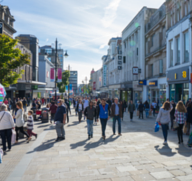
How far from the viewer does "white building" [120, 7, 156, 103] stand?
3029 centimetres

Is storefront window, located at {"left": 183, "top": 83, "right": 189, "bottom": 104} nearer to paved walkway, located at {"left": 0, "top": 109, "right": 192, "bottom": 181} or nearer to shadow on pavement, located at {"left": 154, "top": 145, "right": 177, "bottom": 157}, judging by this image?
paved walkway, located at {"left": 0, "top": 109, "right": 192, "bottom": 181}

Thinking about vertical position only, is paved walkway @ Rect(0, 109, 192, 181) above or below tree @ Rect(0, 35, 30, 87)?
below

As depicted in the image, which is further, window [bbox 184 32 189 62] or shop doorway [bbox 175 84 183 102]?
shop doorway [bbox 175 84 183 102]

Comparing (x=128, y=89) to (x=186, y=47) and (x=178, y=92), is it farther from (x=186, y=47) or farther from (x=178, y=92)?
(x=186, y=47)

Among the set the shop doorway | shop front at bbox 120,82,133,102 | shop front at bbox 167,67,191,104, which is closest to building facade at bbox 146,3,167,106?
shop front at bbox 167,67,191,104

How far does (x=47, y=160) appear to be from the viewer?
5.95m

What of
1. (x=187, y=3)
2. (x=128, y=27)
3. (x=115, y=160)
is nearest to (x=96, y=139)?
(x=115, y=160)

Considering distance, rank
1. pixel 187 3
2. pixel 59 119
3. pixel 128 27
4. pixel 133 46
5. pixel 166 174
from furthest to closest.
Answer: pixel 128 27 < pixel 133 46 < pixel 187 3 < pixel 59 119 < pixel 166 174

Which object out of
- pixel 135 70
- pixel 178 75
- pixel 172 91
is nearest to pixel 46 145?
pixel 178 75

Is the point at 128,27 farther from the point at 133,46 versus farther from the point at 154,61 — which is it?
the point at 154,61

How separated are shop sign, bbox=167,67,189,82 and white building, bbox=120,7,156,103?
951cm

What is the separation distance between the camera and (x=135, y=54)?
33.9 m

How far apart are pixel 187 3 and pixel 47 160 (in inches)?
683

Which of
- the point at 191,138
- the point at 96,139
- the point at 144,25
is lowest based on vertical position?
the point at 96,139
